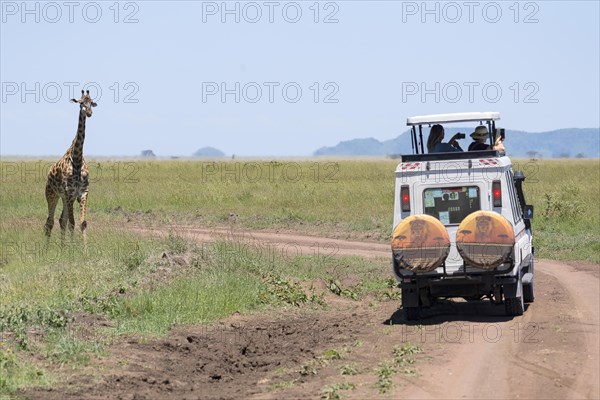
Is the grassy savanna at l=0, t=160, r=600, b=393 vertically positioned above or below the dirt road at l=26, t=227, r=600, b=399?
above

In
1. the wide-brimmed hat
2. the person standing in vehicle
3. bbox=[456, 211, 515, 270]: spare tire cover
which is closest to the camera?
bbox=[456, 211, 515, 270]: spare tire cover

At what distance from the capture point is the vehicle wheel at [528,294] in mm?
15156

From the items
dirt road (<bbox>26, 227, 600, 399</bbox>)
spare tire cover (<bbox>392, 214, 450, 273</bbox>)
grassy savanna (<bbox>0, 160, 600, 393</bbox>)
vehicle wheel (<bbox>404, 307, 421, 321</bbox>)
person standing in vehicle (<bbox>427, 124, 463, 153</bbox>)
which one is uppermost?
person standing in vehicle (<bbox>427, 124, 463, 153</bbox>)

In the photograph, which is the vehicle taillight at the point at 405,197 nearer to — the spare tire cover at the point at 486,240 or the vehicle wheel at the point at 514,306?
the spare tire cover at the point at 486,240

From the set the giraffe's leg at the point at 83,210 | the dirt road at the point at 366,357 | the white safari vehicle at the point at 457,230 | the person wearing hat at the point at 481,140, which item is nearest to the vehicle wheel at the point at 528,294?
the dirt road at the point at 366,357

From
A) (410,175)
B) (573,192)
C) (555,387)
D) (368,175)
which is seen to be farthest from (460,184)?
(368,175)

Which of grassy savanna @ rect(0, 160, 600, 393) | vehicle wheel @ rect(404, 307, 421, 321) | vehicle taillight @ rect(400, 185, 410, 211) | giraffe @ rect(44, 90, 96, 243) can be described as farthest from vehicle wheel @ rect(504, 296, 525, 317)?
giraffe @ rect(44, 90, 96, 243)

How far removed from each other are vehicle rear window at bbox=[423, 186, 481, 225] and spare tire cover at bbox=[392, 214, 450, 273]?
1.99 ft

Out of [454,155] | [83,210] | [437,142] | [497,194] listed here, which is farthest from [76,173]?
[497,194]

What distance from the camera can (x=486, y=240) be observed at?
1297cm

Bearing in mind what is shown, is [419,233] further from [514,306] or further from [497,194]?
[514,306]

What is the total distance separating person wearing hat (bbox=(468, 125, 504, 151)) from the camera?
1484 cm

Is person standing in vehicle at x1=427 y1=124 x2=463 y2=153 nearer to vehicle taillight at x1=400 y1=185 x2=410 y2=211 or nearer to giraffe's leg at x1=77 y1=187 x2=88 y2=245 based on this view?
vehicle taillight at x1=400 y1=185 x2=410 y2=211

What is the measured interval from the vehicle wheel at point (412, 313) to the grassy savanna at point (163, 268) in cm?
241
